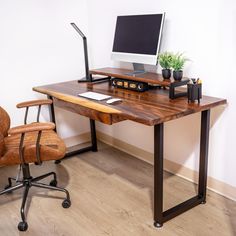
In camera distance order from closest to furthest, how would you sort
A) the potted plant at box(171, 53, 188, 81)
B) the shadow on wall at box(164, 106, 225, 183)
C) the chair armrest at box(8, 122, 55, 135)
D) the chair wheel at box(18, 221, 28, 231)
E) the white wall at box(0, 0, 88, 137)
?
1. the chair armrest at box(8, 122, 55, 135)
2. the chair wheel at box(18, 221, 28, 231)
3. the potted plant at box(171, 53, 188, 81)
4. the shadow on wall at box(164, 106, 225, 183)
5. the white wall at box(0, 0, 88, 137)

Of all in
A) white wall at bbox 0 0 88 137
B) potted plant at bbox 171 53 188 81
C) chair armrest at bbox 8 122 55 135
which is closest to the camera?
chair armrest at bbox 8 122 55 135

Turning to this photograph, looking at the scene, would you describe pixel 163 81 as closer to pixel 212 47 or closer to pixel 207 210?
pixel 212 47

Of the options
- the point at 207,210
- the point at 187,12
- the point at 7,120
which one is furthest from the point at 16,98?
the point at 207,210

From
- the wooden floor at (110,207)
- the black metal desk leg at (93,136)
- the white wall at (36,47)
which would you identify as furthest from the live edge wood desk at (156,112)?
the black metal desk leg at (93,136)

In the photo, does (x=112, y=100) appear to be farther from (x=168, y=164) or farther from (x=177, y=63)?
(x=168, y=164)

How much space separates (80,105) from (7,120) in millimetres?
645

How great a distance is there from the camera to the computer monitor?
7.70 feet

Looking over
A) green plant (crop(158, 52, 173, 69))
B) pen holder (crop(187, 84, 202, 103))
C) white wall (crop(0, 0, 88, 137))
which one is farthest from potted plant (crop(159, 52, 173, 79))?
white wall (crop(0, 0, 88, 137))

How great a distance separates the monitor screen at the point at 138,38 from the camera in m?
2.35

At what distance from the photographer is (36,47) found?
Result: 9.88 feet

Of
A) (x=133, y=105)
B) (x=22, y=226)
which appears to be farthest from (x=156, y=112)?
(x=22, y=226)

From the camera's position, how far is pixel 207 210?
86.6 inches

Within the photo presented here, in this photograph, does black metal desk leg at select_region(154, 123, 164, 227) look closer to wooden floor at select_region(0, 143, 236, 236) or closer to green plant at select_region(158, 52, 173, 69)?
wooden floor at select_region(0, 143, 236, 236)

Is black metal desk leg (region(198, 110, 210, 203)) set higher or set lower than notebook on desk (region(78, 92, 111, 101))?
lower
